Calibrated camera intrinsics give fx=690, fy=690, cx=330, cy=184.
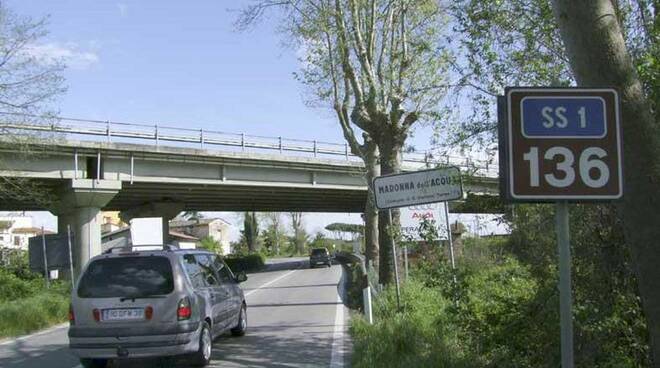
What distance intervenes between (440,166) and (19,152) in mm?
16012

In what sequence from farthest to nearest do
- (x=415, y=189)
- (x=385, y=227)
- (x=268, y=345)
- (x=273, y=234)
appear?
1. (x=273, y=234)
2. (x=385, y=227)
3. (x=268, y=345)
4. (x=415, y=189)

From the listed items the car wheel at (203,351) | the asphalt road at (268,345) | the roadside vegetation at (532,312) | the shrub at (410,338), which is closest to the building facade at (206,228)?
the asphalt road at (268,345)

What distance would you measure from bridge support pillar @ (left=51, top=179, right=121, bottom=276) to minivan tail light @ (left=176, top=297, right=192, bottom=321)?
77.2 ft

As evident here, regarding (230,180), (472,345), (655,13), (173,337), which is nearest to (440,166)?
(472,345)

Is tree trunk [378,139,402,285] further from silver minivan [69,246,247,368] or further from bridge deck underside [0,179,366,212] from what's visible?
bridge deck underside [0,179,366,212]

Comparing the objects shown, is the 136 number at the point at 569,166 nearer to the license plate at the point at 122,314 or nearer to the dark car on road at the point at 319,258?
the license plate at the point at 122,314

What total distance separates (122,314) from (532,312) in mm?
5405

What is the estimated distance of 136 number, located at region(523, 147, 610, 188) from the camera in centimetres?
424

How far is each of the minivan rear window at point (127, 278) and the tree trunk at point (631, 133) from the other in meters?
6.35

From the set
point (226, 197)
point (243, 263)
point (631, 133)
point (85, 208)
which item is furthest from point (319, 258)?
point (631, 133)

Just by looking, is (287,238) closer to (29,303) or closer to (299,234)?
(299,234)

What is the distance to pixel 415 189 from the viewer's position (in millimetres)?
12070

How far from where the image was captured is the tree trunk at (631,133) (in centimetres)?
492

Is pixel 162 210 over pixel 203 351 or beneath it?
over
